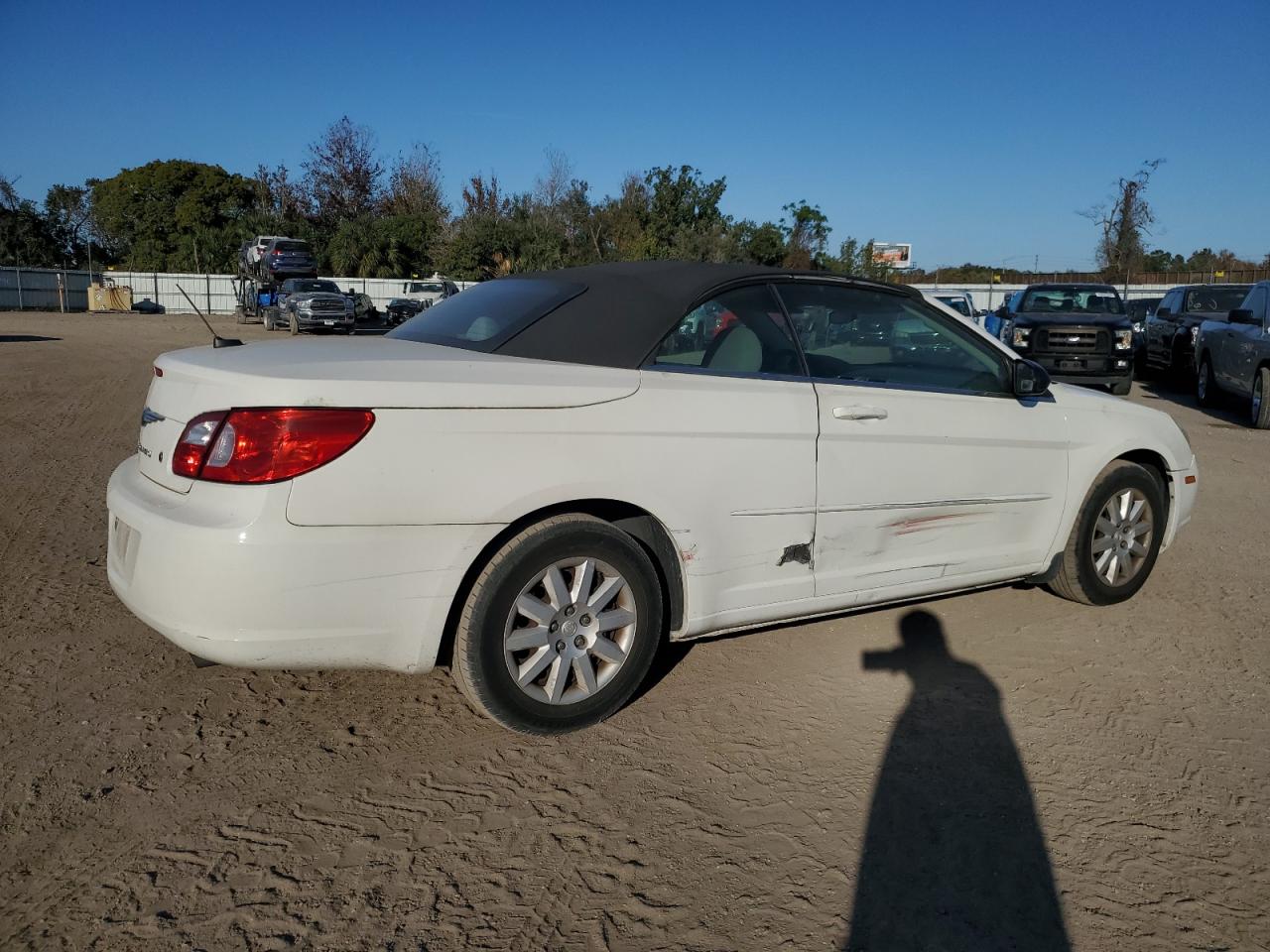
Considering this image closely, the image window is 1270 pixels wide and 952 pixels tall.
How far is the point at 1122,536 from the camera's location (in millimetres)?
4875

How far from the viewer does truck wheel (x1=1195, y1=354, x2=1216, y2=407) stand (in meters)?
14.1

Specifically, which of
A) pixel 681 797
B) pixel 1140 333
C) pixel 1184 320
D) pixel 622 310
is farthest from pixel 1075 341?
pixel 681 797

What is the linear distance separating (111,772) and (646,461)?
1.96 meters

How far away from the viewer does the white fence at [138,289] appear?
1796 inches

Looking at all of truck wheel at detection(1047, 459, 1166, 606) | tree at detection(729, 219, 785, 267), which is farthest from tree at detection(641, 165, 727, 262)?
truck wheel at detection(1047, 459, 1166, 606)

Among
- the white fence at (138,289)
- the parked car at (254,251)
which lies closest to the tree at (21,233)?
the white fence at (138,289)

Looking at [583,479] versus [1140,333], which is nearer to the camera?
[583,479]

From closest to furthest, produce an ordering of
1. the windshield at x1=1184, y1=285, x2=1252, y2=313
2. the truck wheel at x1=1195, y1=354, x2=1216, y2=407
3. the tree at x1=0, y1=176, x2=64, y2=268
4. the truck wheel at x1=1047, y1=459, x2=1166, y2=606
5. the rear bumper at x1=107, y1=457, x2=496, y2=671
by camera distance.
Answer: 1. the rear bumper at x1=107, y1=457, x2=496, y2=671
2. the truck wheel at x1=1047, y1=459, x2=1166, y2=606
3. the truck wheel at x1=1195, y1=354, x2=1216, y2=407
4. the windshield at x1=1184, y1=285, x2=1252, y2=313
5. the tree at x1=0, y1=176, x2=64, y2=268

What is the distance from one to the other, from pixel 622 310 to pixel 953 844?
6.94 ft

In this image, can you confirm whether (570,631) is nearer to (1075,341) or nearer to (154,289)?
(1075,341)

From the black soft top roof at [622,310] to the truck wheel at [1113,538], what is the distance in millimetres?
1830

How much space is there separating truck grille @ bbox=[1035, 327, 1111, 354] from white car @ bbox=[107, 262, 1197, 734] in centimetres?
1141

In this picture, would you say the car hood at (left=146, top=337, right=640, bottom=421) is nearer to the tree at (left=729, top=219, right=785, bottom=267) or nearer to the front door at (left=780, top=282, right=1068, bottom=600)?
the front door at (left=780, top=282, right=1068, bottom=600)

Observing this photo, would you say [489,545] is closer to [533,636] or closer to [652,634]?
[533,636]
